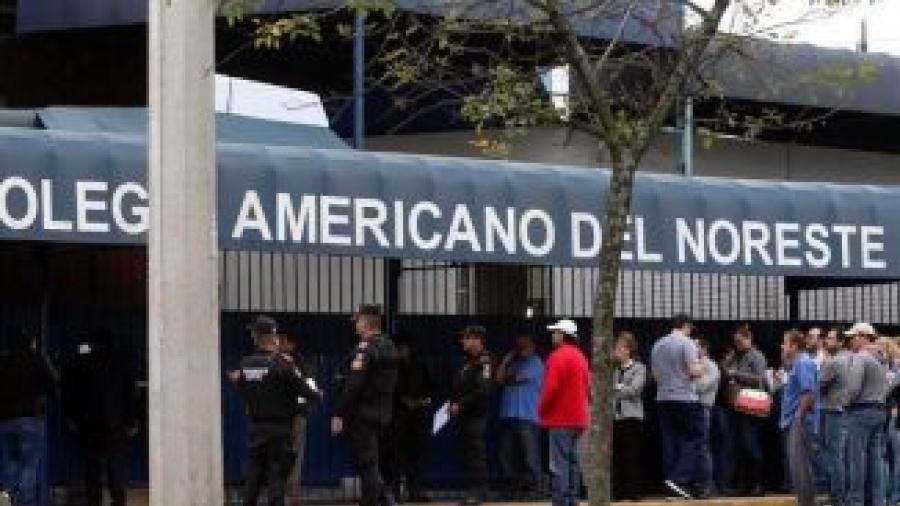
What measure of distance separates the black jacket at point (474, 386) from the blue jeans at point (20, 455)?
439 centimetres

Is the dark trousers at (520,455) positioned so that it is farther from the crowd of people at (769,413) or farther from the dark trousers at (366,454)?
the dark trousers at (366,454)

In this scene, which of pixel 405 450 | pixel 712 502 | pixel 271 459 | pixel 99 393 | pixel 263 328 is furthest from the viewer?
pixel 712 502

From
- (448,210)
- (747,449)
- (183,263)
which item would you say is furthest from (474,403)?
(183,263)

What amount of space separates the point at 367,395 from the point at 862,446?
5.15 meters

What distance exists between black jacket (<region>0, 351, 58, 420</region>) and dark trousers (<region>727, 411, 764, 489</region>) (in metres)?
7.97

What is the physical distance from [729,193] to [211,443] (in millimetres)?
10728

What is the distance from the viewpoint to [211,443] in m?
12.9

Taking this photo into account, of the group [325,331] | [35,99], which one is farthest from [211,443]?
[35,99]

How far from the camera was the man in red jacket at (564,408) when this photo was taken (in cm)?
1927

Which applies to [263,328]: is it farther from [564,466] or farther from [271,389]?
[564,466]

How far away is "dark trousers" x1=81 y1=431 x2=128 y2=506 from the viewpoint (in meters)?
18.9

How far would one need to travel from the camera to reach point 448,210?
801 inches

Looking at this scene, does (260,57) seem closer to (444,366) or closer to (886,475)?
(444,366)

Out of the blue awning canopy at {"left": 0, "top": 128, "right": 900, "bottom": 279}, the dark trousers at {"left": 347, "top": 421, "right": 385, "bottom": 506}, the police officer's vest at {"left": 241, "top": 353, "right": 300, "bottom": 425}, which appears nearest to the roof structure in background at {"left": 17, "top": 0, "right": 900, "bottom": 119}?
the blue awning canopy at {"left": 0, "top": 128, "right": 900, "bottom": 279}
